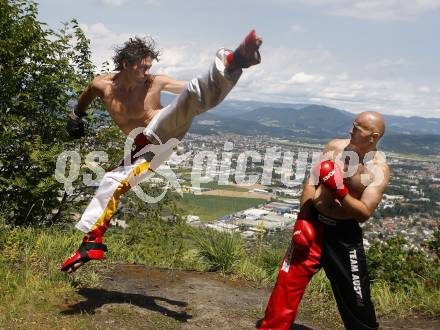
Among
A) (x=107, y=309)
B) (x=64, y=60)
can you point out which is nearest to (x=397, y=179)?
(x=64, y=60)

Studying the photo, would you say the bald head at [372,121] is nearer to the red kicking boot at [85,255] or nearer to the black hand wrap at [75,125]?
the red kicking boot at [85,255]

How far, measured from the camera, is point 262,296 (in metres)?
5.63

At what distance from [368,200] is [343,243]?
0.41 m

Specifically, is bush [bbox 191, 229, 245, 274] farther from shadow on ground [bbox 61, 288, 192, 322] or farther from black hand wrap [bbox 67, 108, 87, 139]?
black hand wrap [bbox 67, 108, 87, 139]

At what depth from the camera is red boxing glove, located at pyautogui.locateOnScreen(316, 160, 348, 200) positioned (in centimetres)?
331

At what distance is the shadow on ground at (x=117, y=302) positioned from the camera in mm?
4465

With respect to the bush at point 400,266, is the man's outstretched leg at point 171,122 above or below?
above

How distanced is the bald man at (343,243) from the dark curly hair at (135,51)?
5.48ft

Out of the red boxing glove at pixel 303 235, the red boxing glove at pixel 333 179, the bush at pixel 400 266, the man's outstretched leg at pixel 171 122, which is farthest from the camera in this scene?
the bush at pixel 400 266

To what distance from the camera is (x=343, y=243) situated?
3.61 meters

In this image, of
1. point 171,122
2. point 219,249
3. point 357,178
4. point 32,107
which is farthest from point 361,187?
point 32,107

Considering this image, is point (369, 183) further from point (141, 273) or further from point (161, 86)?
point (141, 273)

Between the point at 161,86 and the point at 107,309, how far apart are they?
2.19 metres

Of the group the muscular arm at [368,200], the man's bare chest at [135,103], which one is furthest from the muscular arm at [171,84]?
the muscular arm at [368,200]
